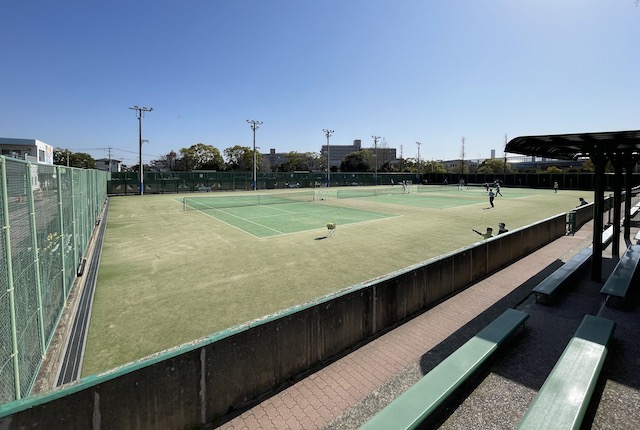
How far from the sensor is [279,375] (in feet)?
16.8

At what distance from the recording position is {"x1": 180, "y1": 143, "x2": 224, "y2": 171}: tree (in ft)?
349

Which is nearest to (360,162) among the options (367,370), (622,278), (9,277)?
(622,278)

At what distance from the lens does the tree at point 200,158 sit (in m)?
106

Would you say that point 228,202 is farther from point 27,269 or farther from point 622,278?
point 622,278

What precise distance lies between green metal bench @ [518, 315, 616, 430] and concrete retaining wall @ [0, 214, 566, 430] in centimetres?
285

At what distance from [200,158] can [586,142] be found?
109 m

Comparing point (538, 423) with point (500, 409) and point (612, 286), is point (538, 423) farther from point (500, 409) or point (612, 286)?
point (612, 286)

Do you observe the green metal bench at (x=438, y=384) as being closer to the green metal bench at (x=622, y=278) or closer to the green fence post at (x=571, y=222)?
the green metal bench at (x=622, y=278)

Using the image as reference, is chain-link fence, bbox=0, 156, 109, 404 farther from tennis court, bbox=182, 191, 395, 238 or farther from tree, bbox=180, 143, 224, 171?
tree, bbox=180, 143, 224, 171

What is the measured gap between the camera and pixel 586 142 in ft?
29.5

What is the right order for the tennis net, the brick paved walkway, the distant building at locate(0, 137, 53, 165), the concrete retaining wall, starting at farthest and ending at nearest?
the distant building at locate(0, 137, 53, 165), the tennis net, the brick paved walkway, the concrete retaining wall

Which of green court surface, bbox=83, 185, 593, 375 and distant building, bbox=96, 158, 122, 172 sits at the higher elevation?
distant building, bbox=96, 158, 122, 172

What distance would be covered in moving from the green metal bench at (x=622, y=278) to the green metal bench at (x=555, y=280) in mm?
859

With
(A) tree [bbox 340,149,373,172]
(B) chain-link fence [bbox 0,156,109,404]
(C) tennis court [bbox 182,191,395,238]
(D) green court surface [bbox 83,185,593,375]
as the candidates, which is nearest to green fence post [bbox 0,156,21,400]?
(B) chain-link fence [bbox 0,156,109,404]
